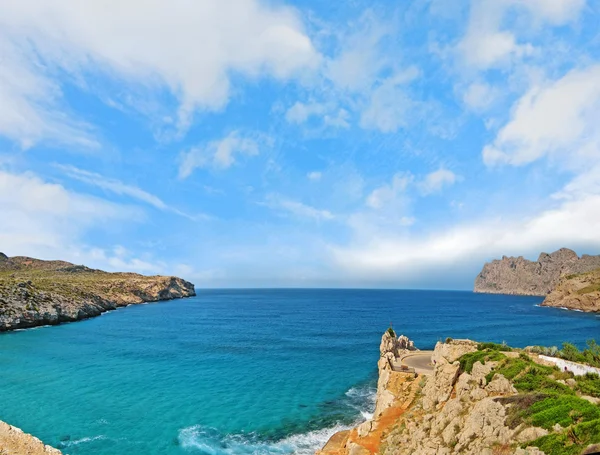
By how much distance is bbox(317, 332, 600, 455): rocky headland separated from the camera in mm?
19453

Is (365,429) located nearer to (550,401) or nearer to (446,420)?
(446,420)

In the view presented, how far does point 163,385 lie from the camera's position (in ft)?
176

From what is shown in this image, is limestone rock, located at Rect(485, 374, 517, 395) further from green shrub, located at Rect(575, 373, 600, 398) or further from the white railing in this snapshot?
the white railing

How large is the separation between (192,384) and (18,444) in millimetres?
27053

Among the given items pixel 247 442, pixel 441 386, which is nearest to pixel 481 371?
pixel 441 386

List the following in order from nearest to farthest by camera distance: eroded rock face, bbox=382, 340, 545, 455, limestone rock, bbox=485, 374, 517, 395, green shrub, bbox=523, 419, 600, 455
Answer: green shrub, bbox=523, 419, 600, 455, eroded rock face, bbox=382, 340, 545, 455, limestone rock, bbox=485, 374, 517, 395

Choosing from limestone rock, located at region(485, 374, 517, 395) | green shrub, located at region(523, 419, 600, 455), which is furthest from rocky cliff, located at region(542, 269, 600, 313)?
green shrub, located at region(523, 419, 600, 455)

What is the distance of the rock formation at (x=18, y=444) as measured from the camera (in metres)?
27.9

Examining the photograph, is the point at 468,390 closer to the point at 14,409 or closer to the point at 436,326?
the point at 14,409

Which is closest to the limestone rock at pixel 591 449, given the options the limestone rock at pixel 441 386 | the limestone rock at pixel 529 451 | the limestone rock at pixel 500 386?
the limestone rock at pixel 529 451

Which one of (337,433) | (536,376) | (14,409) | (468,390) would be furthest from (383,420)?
(14,409)

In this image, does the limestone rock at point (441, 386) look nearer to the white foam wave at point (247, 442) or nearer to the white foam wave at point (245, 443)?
the white foam wave at point (247, 442)

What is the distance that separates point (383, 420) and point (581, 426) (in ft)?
64.0

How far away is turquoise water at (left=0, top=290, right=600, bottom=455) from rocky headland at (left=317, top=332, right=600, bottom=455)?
8.36 meters
